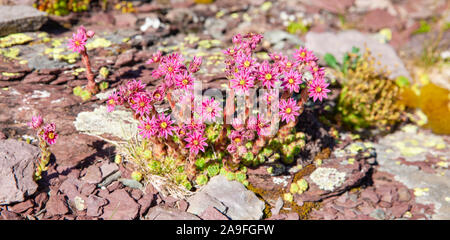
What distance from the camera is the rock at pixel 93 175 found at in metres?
5.42

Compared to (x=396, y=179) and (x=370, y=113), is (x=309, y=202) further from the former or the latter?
(x=370, y=113)

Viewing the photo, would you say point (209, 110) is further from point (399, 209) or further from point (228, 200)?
point (399, 209)

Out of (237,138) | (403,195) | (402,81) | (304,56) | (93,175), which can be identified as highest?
(304,56)

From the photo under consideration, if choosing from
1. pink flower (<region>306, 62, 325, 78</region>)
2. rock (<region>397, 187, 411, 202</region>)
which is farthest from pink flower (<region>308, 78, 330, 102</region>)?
rock (<region>397, 187, 411, 202</region>)

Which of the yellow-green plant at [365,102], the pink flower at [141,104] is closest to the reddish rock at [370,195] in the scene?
the yellow-green plant at [365,102]

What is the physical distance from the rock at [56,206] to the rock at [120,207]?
550 millimetres

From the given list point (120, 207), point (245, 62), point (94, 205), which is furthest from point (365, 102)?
point (94, 205)

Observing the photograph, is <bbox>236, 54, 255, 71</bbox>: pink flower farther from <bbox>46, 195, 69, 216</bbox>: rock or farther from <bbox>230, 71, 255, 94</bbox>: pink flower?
<bbox>46, 195, 69, 216</bbox>: rock

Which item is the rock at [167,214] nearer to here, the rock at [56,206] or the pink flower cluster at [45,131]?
the rock at [56,206]

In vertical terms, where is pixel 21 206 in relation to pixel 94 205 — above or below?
above

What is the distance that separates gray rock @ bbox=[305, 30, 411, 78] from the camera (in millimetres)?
9039

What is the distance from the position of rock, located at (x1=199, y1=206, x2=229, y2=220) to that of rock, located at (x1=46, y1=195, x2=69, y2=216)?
2.00m

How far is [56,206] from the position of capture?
16.5ft

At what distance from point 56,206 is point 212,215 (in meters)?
2.27
